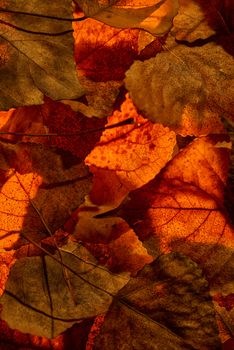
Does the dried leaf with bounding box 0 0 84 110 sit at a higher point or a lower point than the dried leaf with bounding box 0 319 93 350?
higher

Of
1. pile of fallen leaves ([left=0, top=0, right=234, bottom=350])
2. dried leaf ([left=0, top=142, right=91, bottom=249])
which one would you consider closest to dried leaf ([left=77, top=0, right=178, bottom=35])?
pile of fallen leaves ([left=0, top=0, right=234, bottom=350])

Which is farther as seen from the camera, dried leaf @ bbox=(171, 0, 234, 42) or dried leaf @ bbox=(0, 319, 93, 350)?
dried leaf @ bbox=(171, 0, 234, 42)

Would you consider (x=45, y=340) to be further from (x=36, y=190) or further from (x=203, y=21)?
(x=203, y=21)

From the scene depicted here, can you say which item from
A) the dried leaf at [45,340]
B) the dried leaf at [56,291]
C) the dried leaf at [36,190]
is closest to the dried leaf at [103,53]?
the dried leaf at [36,190]

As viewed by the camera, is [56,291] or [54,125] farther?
[54,125]

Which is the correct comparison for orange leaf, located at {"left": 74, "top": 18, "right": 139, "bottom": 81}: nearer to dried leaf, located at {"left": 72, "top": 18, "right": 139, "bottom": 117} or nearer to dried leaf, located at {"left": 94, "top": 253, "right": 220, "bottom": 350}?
dried leaf, located at {"left": 72, "top": 18, "right": 139, "bottom": 117}

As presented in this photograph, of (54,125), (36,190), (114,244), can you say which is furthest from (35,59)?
(114,244)
